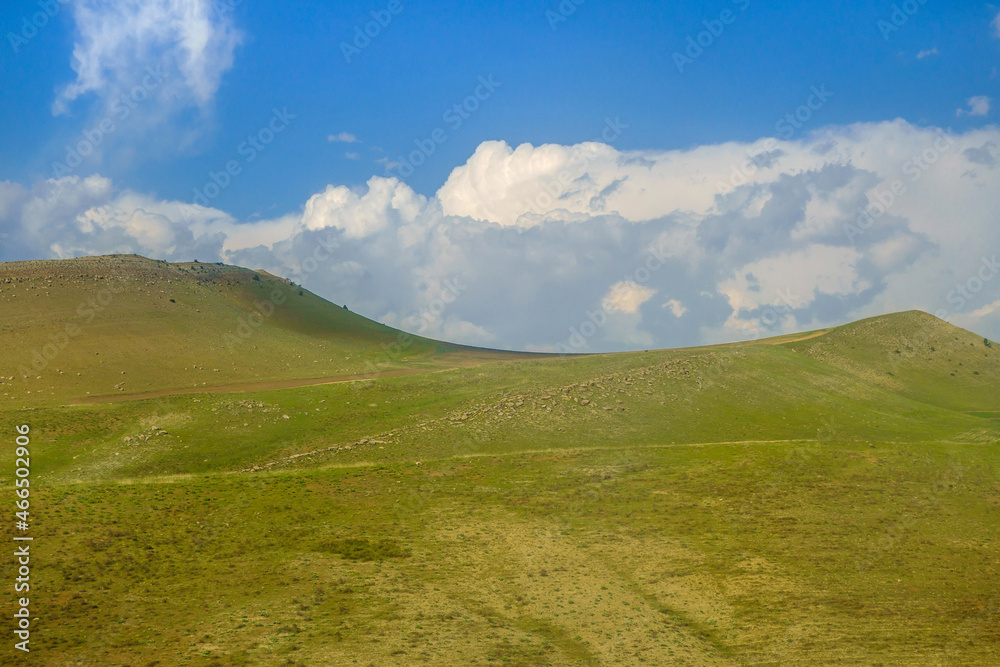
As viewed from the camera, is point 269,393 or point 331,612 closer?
point 331,612

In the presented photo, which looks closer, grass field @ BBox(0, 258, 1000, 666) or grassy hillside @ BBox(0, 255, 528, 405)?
grass field @ BBox(0, 258, 1000, 666)

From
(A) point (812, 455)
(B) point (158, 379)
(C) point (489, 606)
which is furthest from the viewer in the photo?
(B) point (158, 379)

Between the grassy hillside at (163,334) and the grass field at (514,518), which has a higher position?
the grassy hillside at (163,334)

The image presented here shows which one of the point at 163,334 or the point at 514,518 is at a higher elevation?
the point at 163,334

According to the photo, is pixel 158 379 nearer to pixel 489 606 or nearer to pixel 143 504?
pixel 143 504

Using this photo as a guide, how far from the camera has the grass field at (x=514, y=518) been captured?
24156 millimetres

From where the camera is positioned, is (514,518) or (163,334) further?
(163,334)

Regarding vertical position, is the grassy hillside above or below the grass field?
above

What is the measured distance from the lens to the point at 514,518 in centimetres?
3700

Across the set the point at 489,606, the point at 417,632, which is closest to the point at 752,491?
the point at 489,606

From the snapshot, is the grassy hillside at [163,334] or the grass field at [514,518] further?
the grassy hillside at [163,334]

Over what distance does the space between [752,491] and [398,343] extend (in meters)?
90.6

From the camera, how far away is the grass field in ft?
79.3

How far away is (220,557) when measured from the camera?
30000 mm
